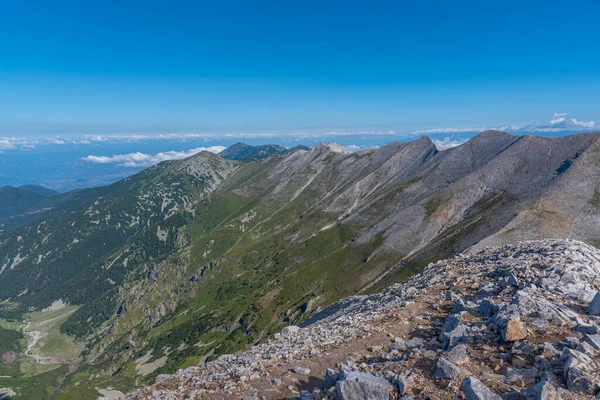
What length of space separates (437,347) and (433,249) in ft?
564

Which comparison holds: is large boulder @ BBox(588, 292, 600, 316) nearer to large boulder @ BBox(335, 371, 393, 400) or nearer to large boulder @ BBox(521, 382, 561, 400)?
large boulder @ BBox(521, 382, 561, 400)

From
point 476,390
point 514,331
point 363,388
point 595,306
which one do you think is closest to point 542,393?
point 476,390

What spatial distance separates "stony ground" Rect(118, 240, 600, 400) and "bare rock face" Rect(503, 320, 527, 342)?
2.1 inches

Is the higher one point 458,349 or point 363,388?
point 458,349

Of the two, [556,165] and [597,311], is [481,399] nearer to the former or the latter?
[597,311]

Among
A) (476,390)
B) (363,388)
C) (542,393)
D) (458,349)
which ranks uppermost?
(542,393)

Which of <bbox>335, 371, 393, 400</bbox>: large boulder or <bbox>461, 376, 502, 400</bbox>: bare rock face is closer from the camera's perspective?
<bbox>461, 376, 502, 400</bbox>: bare rock face

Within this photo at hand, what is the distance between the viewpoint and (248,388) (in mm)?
21000

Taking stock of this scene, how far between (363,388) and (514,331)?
9722 millimetres

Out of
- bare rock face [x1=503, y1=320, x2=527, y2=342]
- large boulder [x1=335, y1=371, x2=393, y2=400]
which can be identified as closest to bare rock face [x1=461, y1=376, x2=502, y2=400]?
large boulder [x1=335, y1=371, x2=393, y2=400]

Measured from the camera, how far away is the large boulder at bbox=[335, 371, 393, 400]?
51.5 ft

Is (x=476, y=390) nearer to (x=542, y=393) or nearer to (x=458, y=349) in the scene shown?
(x=542, y=393)

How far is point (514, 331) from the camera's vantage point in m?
18.8

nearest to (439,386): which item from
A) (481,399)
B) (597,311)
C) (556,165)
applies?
(481,399)
